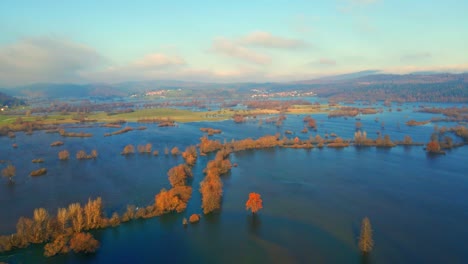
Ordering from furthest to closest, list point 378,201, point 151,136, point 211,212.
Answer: point 151,136, point 378,201, point 211,212

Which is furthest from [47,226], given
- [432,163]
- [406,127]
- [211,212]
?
[406,127]

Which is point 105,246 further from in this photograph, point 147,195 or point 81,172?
point 81,172

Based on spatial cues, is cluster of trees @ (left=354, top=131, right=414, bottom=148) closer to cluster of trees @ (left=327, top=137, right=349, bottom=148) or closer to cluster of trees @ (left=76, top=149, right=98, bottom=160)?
cluster of trees @ (left=327, top=137, right=349, bottom=148)

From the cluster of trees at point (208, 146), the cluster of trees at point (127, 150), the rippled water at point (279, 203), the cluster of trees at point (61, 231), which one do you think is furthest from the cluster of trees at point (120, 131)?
the cluster of trees at point (61, 231)

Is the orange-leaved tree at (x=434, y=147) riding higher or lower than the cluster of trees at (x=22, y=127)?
lower

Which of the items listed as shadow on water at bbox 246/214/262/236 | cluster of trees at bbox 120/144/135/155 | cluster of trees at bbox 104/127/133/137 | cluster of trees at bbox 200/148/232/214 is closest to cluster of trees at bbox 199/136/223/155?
cluster of trees at bbox 200/148/232/214

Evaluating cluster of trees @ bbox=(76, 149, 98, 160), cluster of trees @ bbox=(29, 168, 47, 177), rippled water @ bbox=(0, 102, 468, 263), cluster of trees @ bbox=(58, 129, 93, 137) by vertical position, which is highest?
cluster of trees @ bbox=(58, 129, 93, 137)

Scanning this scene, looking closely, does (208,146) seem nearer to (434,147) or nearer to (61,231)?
(61,231)

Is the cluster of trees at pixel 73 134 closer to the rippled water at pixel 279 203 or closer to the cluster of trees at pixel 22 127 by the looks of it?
the cluster of trees at pixel 22 127
